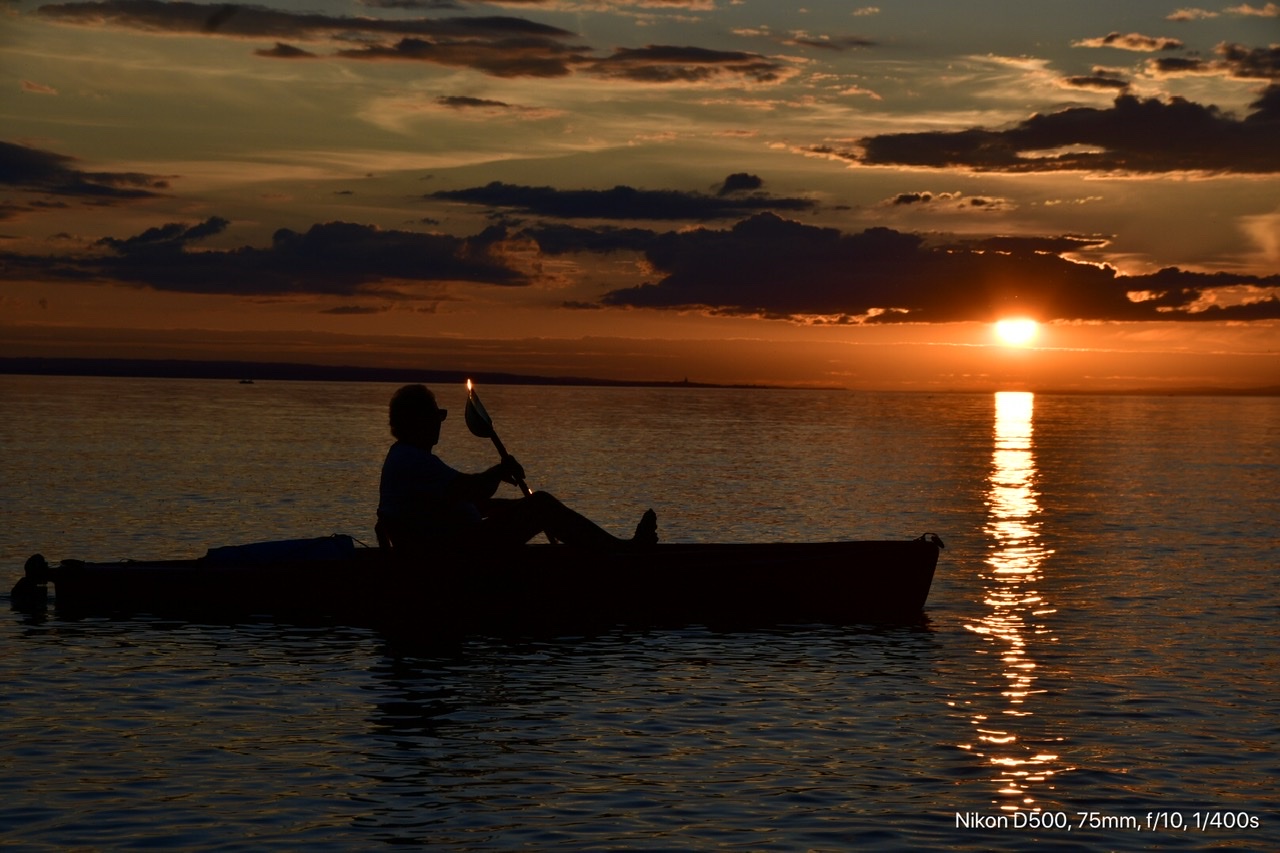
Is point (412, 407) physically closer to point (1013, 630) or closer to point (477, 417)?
point (477, 417)

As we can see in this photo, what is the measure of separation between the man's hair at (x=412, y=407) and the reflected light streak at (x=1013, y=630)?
7.00 metres

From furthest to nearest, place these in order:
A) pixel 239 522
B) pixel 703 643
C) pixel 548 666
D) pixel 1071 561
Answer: pixel 239 522 < pixel 1071 561 < pixel 703 643 < pixel 548 666

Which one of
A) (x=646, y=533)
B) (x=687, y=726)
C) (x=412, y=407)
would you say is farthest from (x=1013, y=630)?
(x=412, y=407)

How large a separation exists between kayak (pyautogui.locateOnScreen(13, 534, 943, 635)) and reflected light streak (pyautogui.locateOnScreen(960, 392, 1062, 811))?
176 centimetres

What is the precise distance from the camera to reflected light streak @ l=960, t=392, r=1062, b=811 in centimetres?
1115

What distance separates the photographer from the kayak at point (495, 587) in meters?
17.1

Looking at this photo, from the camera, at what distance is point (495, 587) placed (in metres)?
17.1

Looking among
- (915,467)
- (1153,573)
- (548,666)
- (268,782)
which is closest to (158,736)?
(268,782)

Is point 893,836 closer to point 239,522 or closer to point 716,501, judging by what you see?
point 239,522

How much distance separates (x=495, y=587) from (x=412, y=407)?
8.00 ft

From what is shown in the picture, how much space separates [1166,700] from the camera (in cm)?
1406

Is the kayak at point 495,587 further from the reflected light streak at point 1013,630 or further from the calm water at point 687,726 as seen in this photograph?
the reflected light streak at point 1013,630

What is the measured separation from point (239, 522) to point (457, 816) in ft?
71.3

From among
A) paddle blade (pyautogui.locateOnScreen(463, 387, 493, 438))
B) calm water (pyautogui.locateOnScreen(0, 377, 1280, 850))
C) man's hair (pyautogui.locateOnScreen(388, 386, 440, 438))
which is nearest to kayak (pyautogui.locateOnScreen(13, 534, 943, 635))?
calm water (pyautogui.locateOnScreen(0, 377, 1280, 850))
